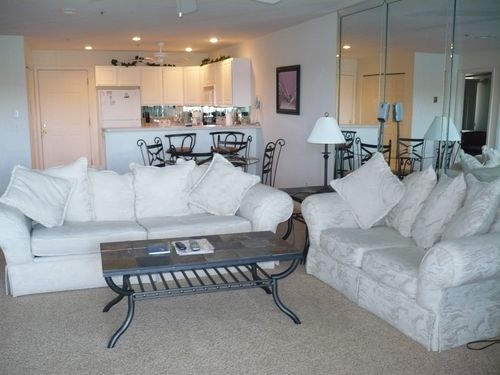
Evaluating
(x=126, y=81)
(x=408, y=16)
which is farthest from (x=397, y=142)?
(x=126, y=81)

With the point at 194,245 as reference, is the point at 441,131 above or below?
above

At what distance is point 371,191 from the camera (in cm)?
412

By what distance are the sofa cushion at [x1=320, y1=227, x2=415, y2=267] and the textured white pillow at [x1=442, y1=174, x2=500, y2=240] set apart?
52 cm

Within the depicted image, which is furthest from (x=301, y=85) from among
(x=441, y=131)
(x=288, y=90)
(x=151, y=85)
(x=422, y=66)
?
(x=151, y=85)

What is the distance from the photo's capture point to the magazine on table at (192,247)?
326cm

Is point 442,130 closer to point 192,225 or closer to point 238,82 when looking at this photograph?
point 192,225

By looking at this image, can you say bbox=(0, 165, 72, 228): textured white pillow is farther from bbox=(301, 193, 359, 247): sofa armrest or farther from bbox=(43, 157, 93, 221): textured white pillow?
bbox=(301, 193, 359, 247): sofa armrest

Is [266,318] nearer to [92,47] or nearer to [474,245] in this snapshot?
[474,245]

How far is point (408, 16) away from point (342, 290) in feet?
9.52

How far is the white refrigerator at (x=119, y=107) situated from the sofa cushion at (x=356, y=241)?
714 cm

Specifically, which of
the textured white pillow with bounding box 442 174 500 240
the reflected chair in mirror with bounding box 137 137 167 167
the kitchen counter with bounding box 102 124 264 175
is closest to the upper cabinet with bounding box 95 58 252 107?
the kitchen counter with bounding box 102 124 264 175

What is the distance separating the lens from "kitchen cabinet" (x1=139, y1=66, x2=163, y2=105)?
10383mm

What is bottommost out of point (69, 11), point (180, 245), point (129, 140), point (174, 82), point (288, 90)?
point (180, 245)

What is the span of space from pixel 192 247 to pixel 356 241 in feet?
3.99
